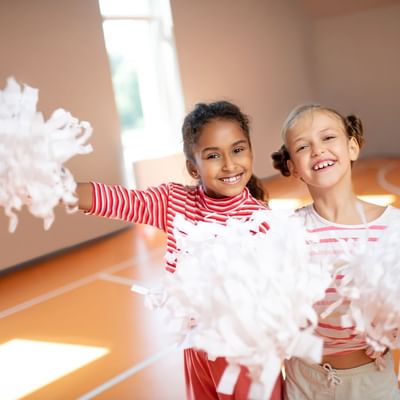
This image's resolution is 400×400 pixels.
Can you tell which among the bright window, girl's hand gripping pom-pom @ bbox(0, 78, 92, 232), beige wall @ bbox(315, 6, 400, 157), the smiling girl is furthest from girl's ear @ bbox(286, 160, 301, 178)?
beige wall @ bbox(315, 6, 400, 157)

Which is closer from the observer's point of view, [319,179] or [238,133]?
[319,179]

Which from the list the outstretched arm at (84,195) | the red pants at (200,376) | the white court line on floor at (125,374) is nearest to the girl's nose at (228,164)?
the outstretched arm at (84,195)

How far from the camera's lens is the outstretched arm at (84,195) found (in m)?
1.19

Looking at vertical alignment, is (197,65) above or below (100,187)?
above

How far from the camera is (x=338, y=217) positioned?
126 centimetres

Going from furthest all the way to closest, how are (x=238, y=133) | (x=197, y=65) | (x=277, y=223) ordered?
(x=197, y=65) → (x=238, y=133) → (x=277, y=223)

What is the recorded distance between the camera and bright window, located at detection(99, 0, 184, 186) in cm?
614

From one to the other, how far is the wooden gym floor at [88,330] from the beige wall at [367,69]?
10.2 ft

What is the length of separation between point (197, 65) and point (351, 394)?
581cm

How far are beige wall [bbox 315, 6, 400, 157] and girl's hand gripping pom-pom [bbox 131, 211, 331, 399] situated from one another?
25.1 feet

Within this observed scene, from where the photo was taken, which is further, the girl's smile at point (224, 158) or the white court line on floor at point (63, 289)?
the white court line on floor at point (63, 289)

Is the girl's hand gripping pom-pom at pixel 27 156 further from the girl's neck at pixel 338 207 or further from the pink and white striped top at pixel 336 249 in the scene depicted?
the girl's neck at pixel 338 207

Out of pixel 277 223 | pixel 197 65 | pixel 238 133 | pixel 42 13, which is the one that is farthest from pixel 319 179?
pixel 197 65

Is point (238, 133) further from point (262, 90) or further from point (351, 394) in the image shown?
point (262, 90)
